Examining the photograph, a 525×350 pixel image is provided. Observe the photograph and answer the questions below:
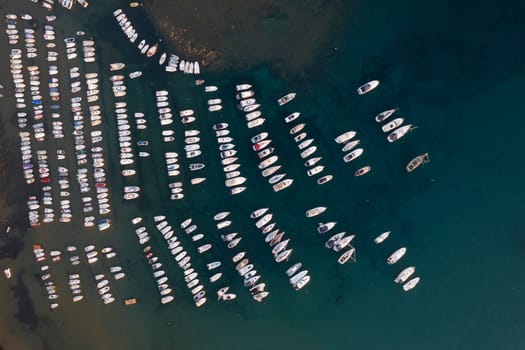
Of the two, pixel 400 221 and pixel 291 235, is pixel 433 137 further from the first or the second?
pixel 291 235

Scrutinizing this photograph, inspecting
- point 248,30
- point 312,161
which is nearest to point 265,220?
point 312,161

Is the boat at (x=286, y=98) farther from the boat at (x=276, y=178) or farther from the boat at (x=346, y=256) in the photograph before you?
the boat at (x=346, y=256)

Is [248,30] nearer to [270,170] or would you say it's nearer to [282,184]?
[270,170]

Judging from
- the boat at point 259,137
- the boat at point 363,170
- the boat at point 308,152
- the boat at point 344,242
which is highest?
the boat at point 363,170

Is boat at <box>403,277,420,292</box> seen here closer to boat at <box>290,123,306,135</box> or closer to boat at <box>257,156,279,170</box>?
boat at <box>257,156,279,170</box>

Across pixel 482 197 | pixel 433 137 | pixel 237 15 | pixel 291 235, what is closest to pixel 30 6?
pixel 237 15

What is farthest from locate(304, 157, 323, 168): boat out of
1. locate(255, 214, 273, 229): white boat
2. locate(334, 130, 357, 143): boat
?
locate(255, 214, 273, 229): white boat

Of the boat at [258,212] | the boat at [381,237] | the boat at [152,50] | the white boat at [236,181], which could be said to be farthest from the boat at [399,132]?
the boat at [152,50]
